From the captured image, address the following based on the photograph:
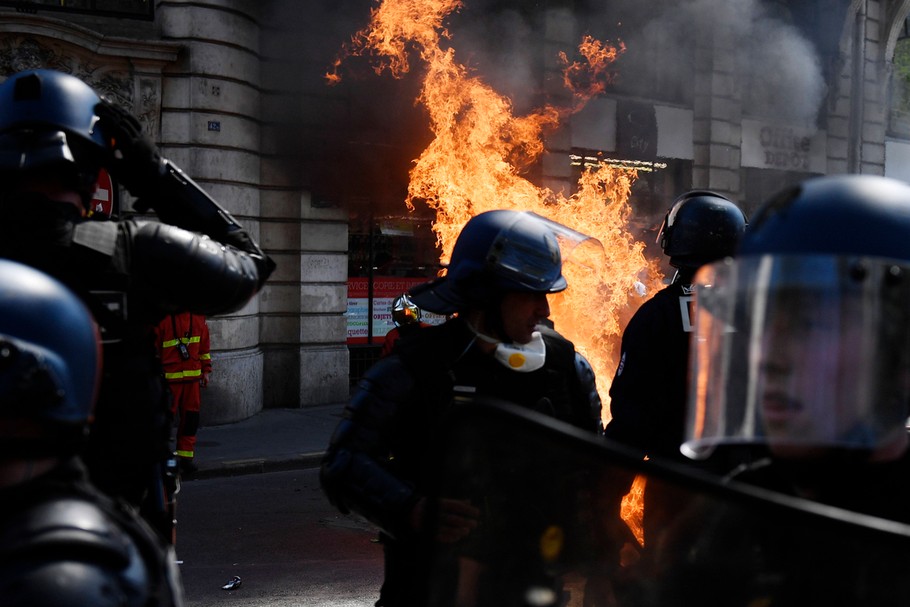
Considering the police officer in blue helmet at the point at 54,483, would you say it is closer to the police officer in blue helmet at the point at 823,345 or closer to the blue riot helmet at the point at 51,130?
the police officer in blue helmet at the point at 823,345

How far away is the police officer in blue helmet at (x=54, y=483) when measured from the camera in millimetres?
1202

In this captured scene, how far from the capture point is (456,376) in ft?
8.84

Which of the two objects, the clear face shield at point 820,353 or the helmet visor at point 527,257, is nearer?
the clear face shield at point 820,353

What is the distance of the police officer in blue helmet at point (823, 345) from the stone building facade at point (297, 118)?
965 centimetres

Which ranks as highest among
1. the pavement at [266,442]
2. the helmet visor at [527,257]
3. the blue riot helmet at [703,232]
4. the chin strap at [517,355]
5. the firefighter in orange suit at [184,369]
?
the blue riot helmet at [703,232]

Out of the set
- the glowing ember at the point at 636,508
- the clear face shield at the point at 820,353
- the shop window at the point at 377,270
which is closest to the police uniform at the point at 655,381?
the clear face shield at the point at 820,353

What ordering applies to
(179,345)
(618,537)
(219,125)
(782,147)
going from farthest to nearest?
(782,147)
(219,125)
(179,345)
(618,537)

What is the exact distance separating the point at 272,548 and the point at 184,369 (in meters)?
2.37

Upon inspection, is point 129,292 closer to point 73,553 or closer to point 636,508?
point 73,553

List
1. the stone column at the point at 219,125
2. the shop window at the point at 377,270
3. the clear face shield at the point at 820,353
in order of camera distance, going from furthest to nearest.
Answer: the shop window at the point at 377,270
the stone column at the point at 219,125
the clear face shield at the point at 820,353

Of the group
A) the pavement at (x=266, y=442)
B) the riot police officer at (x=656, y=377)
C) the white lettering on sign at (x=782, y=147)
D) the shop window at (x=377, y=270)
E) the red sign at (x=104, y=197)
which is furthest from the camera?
the white lettering on sign at (x=782, y=147)

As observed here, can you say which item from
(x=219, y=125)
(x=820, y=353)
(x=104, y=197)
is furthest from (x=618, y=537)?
(x=219, y=125)

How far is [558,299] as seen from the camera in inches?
266

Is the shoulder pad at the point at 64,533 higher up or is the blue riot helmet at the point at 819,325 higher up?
the blue riot helmet at the point at 819,325
